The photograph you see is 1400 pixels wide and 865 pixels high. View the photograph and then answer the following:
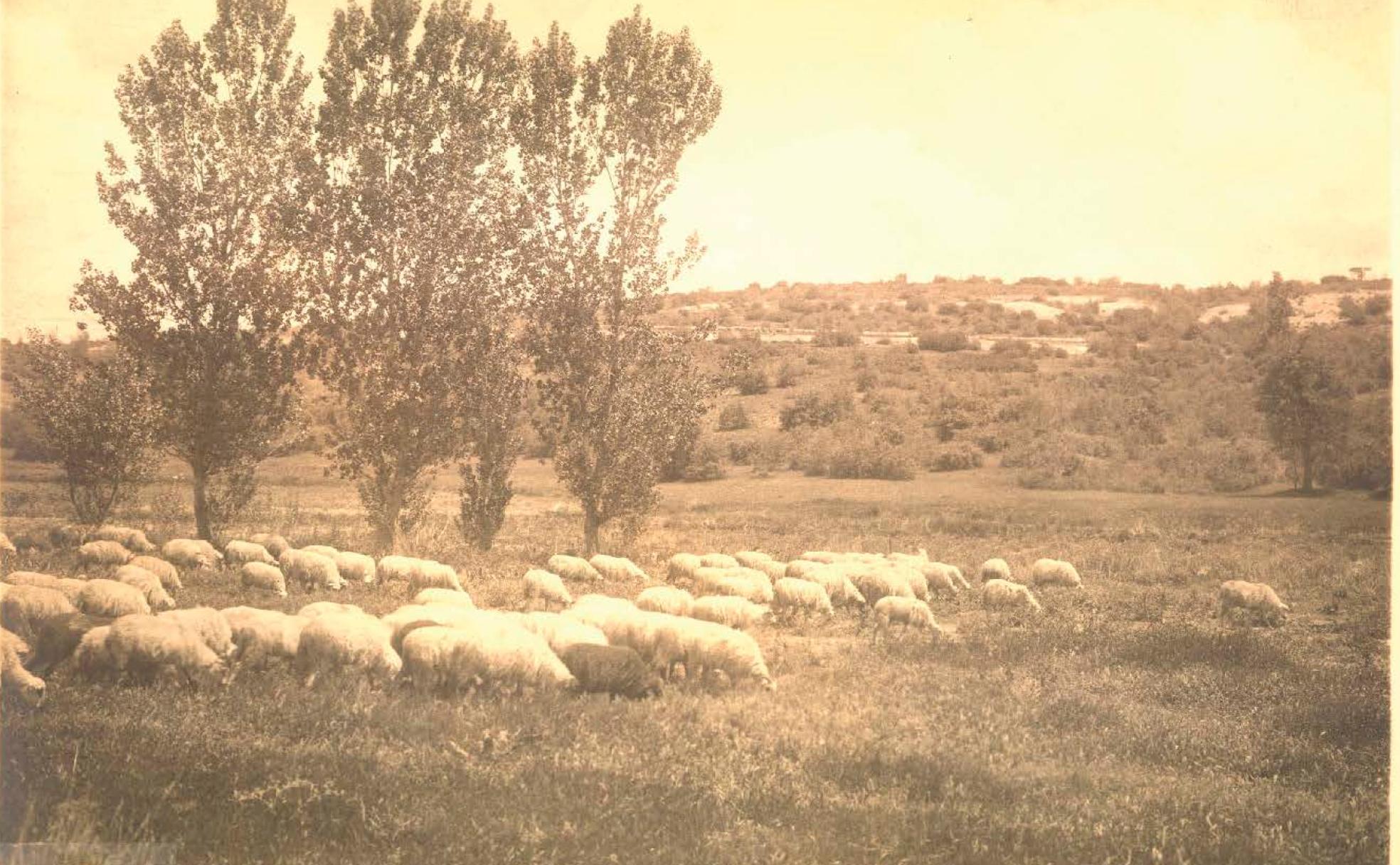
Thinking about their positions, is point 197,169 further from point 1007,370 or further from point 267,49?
point 1007,370

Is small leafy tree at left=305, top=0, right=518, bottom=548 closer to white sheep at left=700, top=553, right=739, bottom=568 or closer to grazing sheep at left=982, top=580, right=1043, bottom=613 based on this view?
white sheep at left=700, top=553, right=739, bottom=568

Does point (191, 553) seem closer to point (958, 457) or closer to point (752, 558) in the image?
point (752, 558)

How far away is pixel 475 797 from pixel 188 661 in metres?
2.04

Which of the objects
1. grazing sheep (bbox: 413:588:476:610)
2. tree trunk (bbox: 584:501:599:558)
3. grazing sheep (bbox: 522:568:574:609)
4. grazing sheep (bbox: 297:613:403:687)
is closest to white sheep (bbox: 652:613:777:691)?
grazing sheep (bbox: 522:568:574:609)

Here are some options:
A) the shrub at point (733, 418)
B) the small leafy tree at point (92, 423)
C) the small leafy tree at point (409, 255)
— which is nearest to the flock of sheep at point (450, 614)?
the small leafy tree at point (92, 423)

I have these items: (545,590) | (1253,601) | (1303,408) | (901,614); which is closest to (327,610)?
(545,590)

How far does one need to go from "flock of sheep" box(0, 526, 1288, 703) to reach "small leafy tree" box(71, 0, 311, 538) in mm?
683

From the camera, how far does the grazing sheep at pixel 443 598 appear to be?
6508 millimetres

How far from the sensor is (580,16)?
653 centimetres

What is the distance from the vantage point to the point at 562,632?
20.3 feet

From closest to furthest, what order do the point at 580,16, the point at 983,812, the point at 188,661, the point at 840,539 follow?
1. the point at 983,812
2. the point at 188,661
3. the point at 580,16
4. the point at 840,539

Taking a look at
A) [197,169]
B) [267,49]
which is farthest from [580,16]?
[197,169]

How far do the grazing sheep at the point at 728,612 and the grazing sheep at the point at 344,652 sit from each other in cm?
197

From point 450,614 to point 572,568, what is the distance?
94 centimetres
